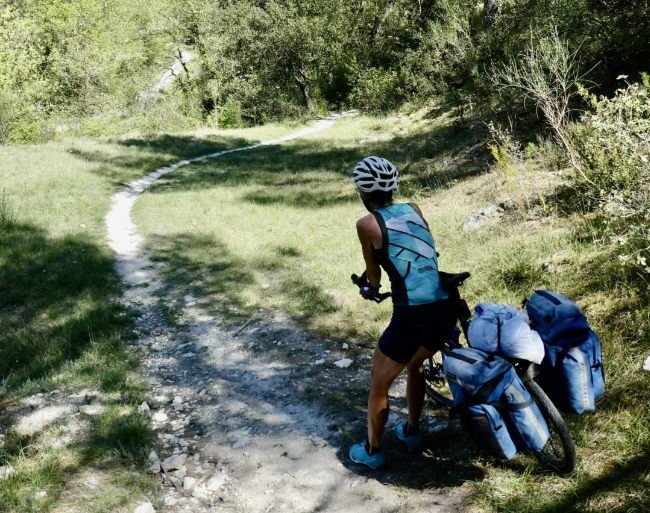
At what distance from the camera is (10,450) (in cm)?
387

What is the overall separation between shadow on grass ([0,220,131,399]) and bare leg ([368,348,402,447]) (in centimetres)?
352

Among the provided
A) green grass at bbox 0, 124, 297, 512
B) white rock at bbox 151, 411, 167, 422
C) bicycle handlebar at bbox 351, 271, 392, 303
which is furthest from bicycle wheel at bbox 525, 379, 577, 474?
white rock at bbox 151, 411, 167, 422

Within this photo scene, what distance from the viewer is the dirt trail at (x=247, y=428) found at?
3.40 meters

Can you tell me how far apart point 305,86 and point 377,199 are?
35.0 metres

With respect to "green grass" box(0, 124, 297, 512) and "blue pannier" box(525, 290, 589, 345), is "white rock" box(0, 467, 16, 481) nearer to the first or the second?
"green grass" box(0, 124, 297, 512)

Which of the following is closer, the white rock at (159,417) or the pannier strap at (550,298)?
the pannier strap at (550,298)

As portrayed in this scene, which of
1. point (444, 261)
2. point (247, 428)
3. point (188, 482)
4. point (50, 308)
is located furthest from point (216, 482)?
point (50, 308)

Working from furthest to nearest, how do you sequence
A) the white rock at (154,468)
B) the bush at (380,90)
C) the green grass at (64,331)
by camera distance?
the bush at (380,90) < the white rock at (154,468) < the green grass at (64,331)

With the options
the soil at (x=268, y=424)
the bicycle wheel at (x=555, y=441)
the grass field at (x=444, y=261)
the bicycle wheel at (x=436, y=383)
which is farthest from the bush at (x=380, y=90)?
the bicycle wheel at (x=555, y=441)

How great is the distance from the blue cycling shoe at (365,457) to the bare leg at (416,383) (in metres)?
0.36

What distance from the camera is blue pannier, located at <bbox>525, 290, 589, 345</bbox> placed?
274cm

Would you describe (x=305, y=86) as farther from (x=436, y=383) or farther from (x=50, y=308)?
(x=436, y=383)

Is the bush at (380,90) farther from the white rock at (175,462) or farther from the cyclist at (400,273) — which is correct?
the white rock at (175,462)

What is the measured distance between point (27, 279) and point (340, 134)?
1914cm
